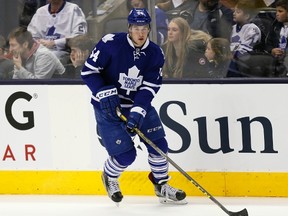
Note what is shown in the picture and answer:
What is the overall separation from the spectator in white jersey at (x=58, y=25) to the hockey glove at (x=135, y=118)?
94cm

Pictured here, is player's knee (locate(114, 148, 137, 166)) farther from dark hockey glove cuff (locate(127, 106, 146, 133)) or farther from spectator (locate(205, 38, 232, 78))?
spectator (locate(205, 38, 232, 78))

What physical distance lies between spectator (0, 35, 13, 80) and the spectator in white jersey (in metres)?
0.20

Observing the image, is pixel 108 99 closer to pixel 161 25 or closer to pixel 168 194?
pixel 168 194

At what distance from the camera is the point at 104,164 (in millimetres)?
5930

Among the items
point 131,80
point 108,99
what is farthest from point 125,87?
point 108,99

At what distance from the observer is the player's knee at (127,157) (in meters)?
5.77

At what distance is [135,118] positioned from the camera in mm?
5594

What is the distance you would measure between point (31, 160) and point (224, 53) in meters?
1.38

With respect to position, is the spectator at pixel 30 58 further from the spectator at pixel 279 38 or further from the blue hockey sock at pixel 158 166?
the spectator at pixel 279 38

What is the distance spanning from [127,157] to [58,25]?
45.3 inches

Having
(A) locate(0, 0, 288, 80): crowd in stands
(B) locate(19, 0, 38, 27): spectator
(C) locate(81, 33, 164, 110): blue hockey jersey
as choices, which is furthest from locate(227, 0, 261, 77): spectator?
(B) locate(19, 0, 38, 27): spectator

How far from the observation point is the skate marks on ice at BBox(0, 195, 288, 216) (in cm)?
571

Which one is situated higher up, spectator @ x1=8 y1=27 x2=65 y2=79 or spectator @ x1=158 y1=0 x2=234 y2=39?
spectator @ x1=158 y1=0 x2=234 y2=39

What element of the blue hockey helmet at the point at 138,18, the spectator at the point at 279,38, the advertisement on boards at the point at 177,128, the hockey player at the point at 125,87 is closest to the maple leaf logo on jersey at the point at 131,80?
the hockey player at the point at 125,87
